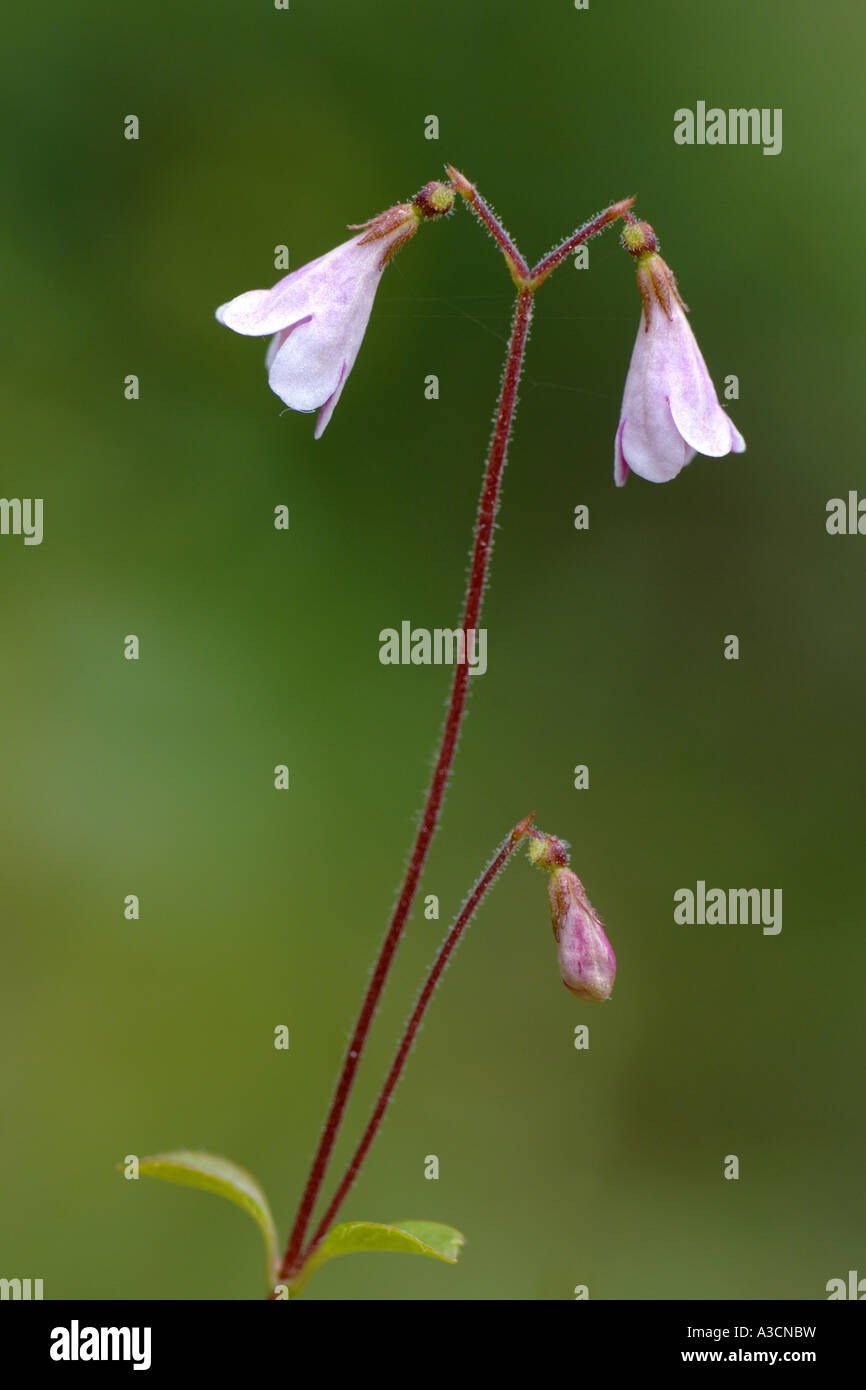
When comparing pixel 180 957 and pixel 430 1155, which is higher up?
pixel 180 957

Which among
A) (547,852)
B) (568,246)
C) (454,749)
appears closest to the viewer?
(568,246)

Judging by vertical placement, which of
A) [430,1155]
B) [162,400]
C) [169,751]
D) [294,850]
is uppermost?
[162,400]

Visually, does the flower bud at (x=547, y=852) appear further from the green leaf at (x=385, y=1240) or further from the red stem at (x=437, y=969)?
the green leaf at (x=385, y=1240)

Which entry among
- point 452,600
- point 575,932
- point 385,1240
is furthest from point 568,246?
point 452,600

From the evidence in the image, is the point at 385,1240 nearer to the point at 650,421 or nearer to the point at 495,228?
the point at 650,421

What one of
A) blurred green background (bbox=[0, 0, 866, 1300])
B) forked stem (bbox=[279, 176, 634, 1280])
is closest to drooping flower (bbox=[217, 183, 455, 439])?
forked stem (bbox=[279, 176, 634, 1280])
